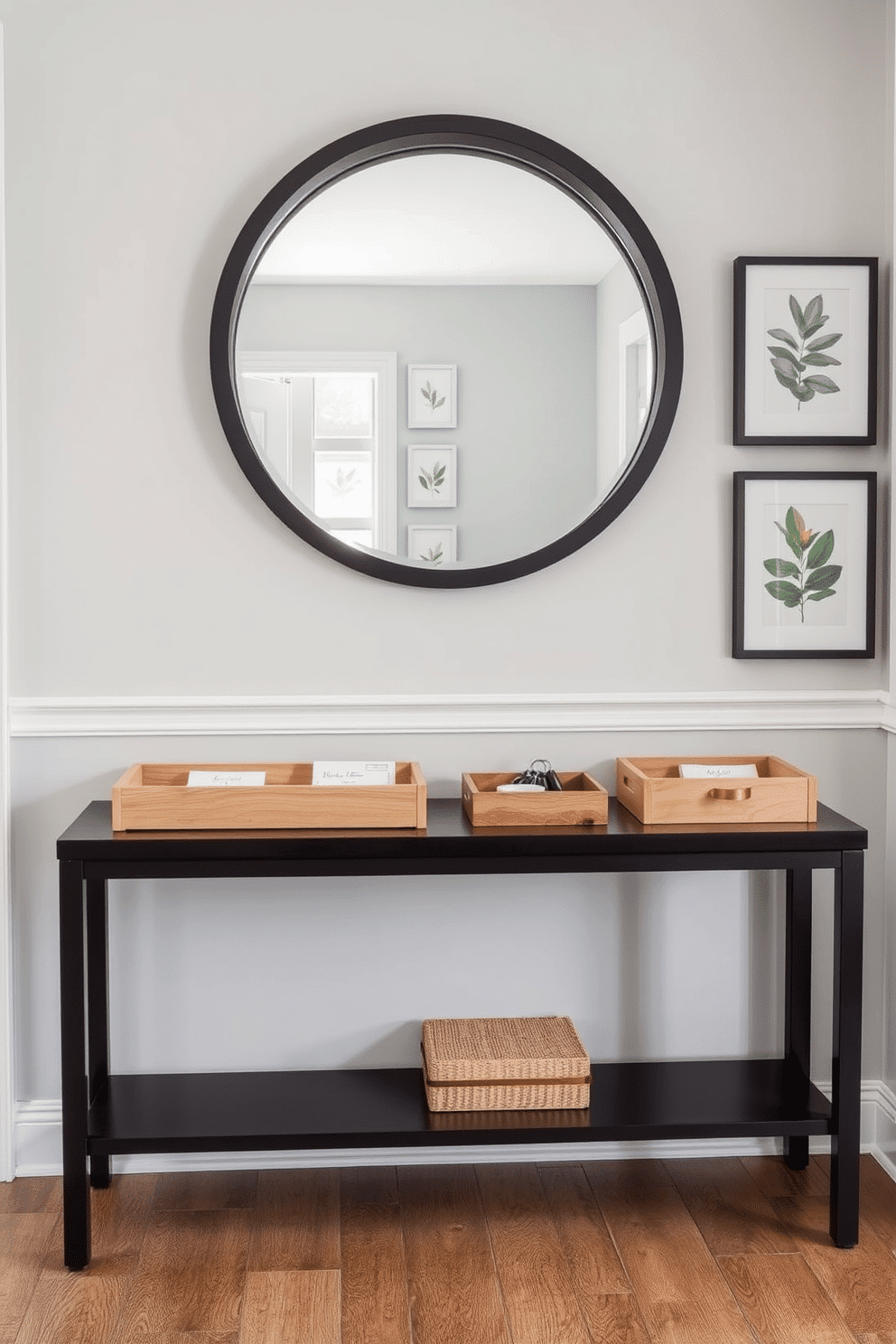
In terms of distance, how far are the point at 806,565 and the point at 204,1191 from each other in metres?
1.66

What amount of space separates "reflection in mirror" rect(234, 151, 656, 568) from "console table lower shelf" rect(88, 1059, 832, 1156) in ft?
3.27

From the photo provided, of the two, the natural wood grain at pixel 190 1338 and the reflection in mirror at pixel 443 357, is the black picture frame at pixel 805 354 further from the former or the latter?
the natural wood grain at pixel 190 1338

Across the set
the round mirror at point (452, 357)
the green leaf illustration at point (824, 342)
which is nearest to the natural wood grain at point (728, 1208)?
the round mirror at point (452, 357)

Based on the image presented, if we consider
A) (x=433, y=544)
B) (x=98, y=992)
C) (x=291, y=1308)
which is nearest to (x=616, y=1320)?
(x=291, y=1308)

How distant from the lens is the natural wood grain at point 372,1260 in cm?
180

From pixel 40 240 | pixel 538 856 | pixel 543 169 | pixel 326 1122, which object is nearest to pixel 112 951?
pixel 326 1122

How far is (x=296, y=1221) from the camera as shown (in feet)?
6.89

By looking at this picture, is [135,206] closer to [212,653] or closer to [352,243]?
[352,243]

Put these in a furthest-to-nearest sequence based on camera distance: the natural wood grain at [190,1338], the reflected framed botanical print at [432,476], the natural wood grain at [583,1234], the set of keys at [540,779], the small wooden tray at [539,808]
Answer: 1. the reflected framed botanical print at [432,476]
2. the set of keys at [540,779]
3. the small wooden tray at [539,808]
4. the natural wood grain at [583,1234]
5. the natural wood grain at [190,1338]

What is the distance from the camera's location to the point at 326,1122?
2029mm

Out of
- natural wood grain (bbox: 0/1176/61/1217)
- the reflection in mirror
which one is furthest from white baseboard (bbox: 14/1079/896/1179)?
the reflection in mirror

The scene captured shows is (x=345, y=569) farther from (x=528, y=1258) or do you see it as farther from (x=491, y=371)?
(x=528, y=1258)

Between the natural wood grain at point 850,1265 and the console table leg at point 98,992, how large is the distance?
128cm

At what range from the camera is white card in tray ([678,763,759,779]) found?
215 centimetres
